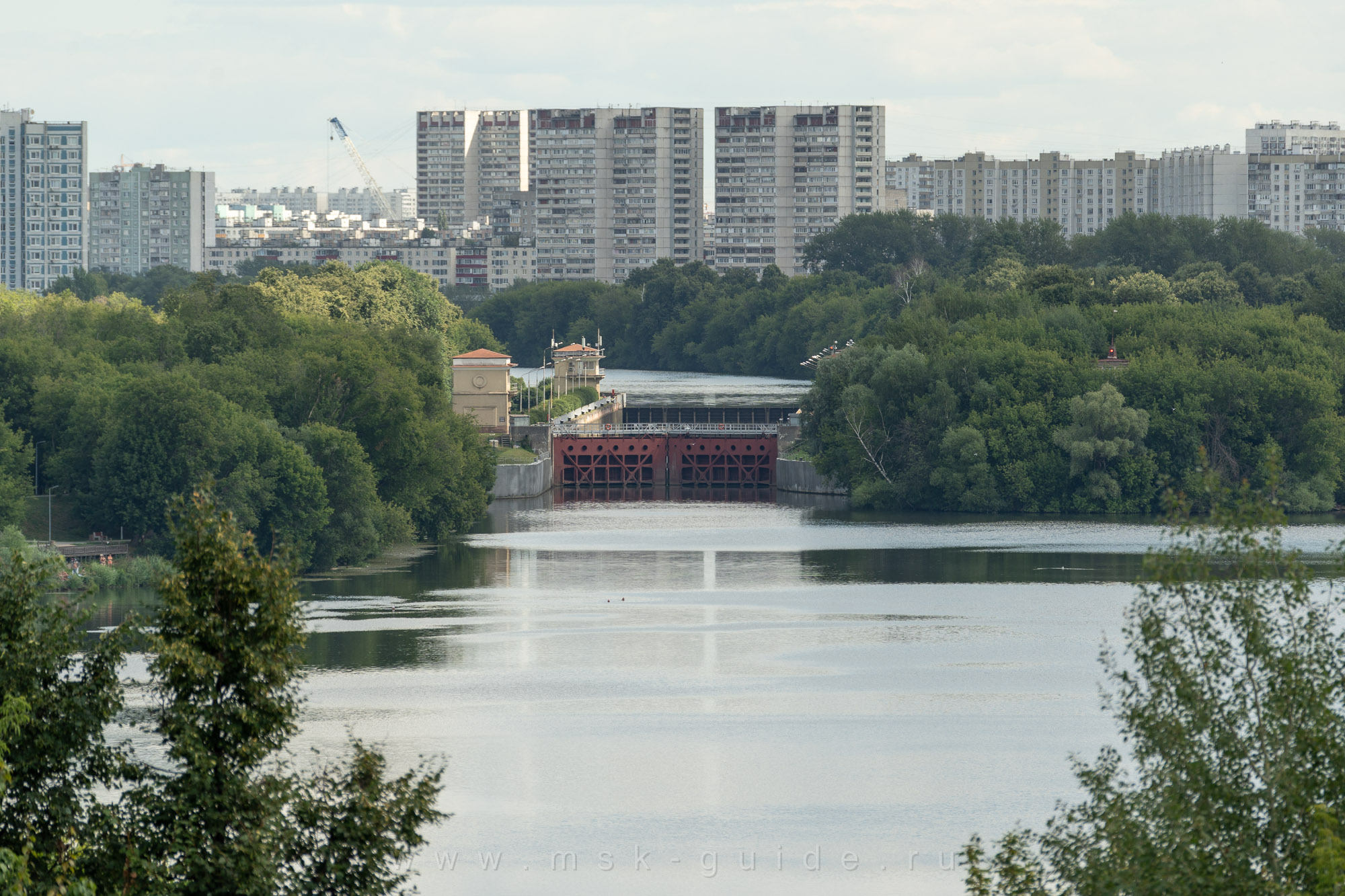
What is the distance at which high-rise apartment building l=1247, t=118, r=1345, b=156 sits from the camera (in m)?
153

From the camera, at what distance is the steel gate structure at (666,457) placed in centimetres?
7406

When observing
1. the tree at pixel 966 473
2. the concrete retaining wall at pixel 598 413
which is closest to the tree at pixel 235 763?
the tree at pixel 966 473

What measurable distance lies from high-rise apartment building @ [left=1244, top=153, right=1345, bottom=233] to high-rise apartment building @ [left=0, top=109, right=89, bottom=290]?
284 ft

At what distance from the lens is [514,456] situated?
69.1 m

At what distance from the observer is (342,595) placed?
138ft

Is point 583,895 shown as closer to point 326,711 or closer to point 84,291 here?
point 326,711

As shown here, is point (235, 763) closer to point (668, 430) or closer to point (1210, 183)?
point (668, 430)

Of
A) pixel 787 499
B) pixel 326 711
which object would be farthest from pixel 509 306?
pixel 326 711

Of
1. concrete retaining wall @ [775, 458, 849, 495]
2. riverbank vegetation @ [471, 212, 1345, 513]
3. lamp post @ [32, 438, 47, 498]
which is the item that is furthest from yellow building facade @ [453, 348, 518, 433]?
lamp post @ [32, 438, 47, 498]

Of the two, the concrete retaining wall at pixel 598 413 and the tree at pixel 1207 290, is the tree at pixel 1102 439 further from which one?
the tree at pixel 1207 290

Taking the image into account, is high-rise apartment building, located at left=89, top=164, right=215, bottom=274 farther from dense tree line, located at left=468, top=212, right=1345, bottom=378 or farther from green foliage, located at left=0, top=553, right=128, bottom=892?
green foliage, located at left=0, top=553, right=128, bottom=892

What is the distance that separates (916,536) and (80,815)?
41.7 m

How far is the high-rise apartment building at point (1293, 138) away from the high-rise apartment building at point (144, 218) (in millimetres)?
91433

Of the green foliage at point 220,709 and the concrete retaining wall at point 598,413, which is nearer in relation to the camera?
the green foliage at point 220,709
